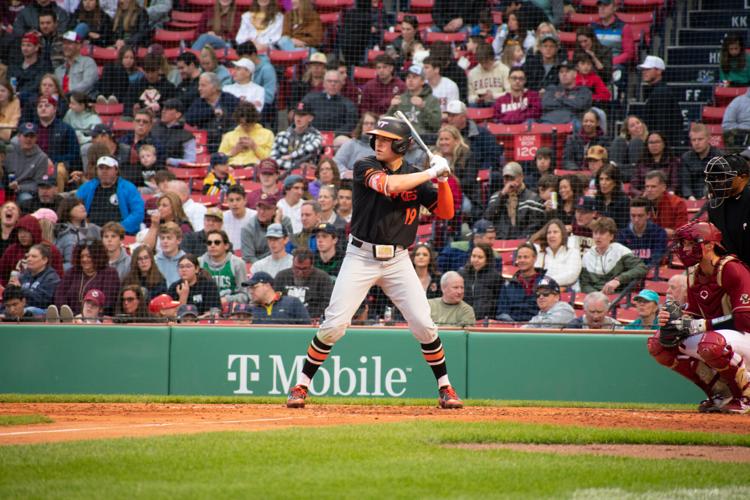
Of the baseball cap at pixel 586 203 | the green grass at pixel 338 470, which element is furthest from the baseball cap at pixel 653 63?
the green grass at pixel 338 470

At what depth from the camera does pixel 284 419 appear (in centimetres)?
741

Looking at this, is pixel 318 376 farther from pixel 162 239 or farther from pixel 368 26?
pixel 368 26

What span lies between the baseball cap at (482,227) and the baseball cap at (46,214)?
4.87m

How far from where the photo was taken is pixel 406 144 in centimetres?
775

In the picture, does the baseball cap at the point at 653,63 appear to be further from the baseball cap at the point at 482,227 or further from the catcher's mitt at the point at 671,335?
the catcher's mitt at the point at 671,335

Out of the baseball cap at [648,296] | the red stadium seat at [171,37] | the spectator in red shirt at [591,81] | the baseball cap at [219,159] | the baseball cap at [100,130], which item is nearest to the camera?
the baseball cap at [648,296]

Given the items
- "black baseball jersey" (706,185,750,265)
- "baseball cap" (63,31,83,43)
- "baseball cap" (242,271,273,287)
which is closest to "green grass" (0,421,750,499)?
"black baseball jersey" (706,185,750,265)

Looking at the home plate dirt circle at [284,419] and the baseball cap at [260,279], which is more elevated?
the baseball cap at [260,279]

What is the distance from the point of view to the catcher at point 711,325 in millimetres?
7836

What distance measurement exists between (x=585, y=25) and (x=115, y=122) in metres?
A: 6.86

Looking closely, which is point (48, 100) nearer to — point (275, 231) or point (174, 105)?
point (174, 105)

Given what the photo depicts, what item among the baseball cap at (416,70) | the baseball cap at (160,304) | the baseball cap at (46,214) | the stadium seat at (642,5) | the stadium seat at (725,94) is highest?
the stadium seat at (642,5)

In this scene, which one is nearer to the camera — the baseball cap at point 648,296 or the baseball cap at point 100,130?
the baseball cap at point 648,296

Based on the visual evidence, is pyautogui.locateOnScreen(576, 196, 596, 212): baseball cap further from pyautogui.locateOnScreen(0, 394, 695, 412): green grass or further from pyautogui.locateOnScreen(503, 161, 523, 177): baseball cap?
pyautogui.locateOnScreen(0, 394, 695, 412): green grass
